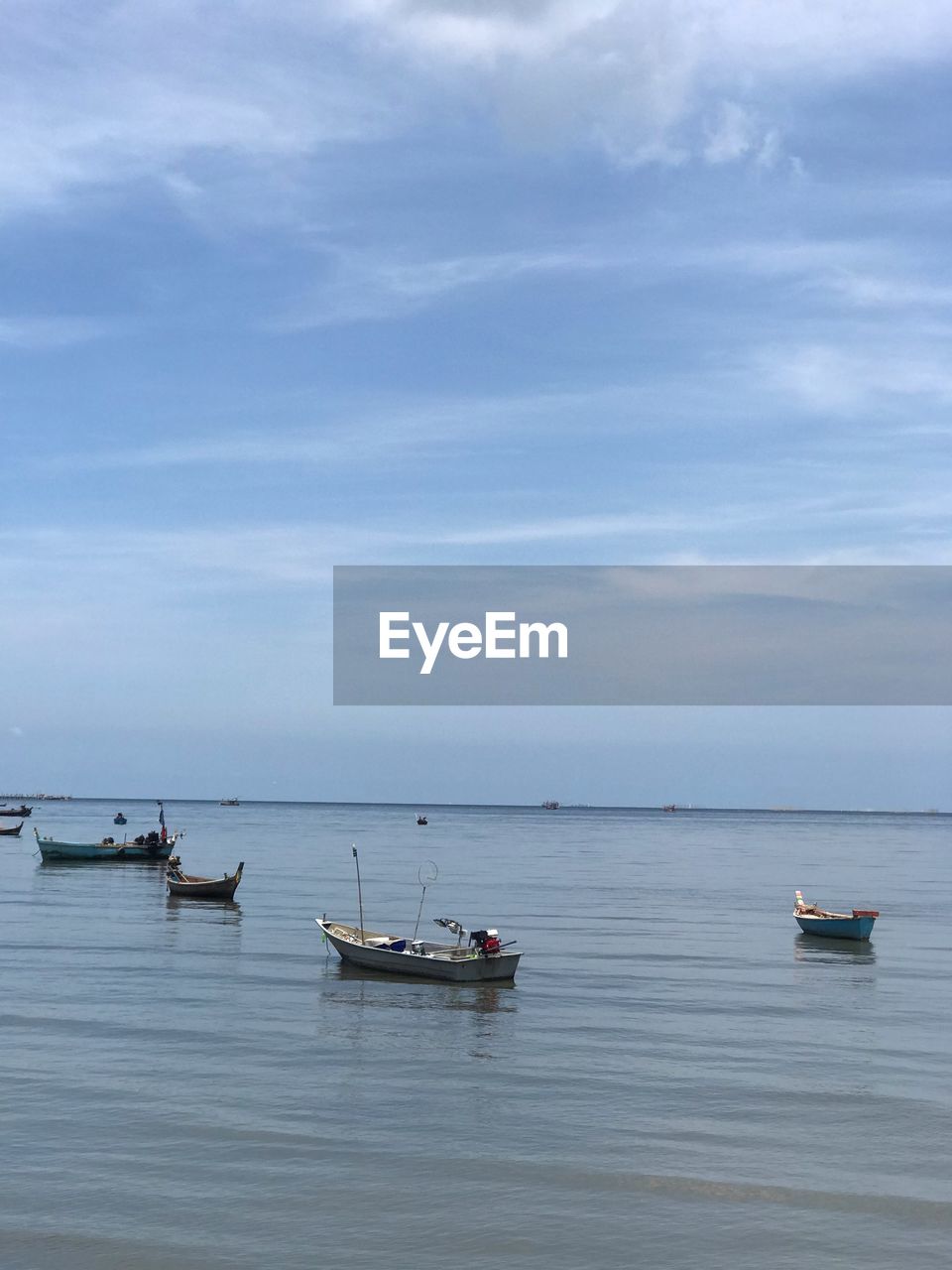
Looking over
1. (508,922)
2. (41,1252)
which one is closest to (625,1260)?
(41,1252)

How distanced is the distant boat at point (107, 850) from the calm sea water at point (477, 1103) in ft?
145

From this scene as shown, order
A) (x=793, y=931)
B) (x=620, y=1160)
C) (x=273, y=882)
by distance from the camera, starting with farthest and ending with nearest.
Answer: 1. (x=273, y=882)
2. (x=793, y=931)
3. (x=620, y=1160)

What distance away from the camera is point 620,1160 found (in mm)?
21625

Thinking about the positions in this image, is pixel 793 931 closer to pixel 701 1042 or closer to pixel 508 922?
pixel 508 922

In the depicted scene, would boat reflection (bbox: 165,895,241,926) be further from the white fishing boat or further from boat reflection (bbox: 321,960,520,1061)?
boat reflection (bbox: 321,960,520,1061)

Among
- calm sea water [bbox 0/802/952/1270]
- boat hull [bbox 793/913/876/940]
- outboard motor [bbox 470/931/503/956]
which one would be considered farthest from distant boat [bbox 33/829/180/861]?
outboard motor [bbox 470/931/503/956]

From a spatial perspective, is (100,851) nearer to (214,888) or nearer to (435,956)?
(214,888)

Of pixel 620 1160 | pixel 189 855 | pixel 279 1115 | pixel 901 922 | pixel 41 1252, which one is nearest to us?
pixel 41 1252

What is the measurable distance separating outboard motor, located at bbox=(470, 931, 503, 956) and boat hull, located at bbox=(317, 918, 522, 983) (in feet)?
A: 0.72

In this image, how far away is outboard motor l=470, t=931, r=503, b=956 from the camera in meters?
40.9

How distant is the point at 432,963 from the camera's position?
136 feet

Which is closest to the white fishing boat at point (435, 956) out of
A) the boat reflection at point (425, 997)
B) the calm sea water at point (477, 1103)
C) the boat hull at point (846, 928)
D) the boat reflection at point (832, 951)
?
the boat reflection at point (425, 997)

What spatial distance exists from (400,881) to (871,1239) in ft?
225

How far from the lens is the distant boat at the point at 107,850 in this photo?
98562mm
